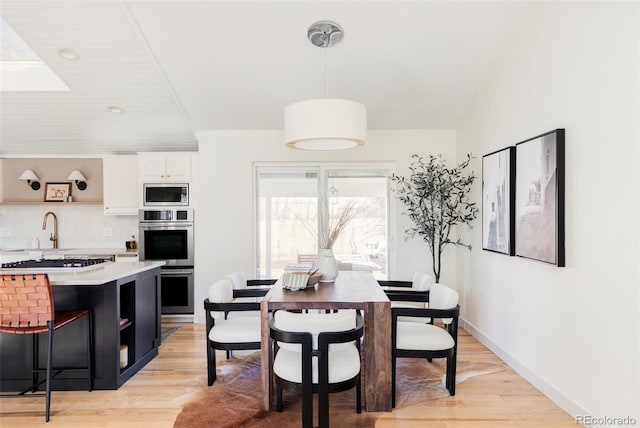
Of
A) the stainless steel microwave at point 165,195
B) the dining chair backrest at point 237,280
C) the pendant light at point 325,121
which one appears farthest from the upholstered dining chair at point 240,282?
the stainless steel microwave at point 165,195

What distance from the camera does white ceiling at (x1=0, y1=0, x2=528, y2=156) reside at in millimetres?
3170

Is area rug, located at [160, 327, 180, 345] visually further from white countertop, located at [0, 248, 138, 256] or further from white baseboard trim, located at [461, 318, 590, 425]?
white baseboard trim, located at [461, 318, 590, 425]

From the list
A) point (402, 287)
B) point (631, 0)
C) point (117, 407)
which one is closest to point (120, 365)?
point (117, 407)

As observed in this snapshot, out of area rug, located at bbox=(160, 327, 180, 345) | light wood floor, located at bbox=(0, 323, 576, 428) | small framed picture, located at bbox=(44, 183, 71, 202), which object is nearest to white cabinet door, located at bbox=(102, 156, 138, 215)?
small framed picture, located at bbox=(44, 183, 71, 202)

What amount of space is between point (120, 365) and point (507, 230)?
334cm

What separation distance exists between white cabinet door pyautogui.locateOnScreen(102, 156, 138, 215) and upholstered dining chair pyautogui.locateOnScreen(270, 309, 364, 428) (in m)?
3.61

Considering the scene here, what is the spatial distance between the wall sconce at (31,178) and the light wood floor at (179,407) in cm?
364

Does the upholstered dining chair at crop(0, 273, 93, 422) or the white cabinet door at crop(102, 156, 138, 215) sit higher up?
the white cabinet door at crop(102, 156, 138, 215)

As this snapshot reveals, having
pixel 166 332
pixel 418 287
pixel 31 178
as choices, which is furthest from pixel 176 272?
pixel 418 287

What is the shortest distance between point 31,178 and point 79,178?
0.68 m

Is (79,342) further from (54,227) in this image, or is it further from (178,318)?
(54,227)

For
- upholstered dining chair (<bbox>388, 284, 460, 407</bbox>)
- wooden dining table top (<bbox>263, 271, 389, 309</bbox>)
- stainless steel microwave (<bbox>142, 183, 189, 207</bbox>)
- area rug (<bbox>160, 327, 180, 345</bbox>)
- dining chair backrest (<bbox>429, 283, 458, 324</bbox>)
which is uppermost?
stainless steel microwave (<bbox>142, 183, 189, 207</bbox>)

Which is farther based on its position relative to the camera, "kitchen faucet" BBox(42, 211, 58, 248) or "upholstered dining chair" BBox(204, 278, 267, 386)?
"kitchen faucet" BBox(42, 211, 58, 248)

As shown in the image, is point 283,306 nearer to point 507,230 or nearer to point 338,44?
point 507,230
